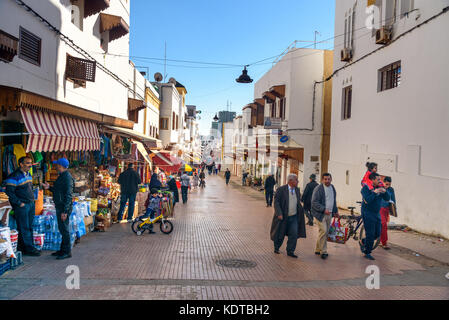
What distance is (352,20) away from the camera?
57.9 ft

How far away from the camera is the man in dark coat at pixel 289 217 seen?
852 centimetres

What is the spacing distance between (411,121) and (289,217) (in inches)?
255

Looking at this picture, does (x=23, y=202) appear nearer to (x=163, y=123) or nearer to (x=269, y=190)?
(x=269, y=190)

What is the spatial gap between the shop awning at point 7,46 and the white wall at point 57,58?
553 millimetres

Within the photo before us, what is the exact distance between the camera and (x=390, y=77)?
571 inches

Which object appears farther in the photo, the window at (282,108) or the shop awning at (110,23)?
the window at (282,108)

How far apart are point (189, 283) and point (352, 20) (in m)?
15.3

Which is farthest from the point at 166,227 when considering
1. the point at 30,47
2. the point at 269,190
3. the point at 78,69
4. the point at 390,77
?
the point at 390,77

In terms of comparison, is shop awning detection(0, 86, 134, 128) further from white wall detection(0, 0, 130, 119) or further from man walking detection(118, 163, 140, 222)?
man walking detection(118, 163, 140, 222)

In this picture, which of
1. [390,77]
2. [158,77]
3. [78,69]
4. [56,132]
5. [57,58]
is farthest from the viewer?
[158,77]

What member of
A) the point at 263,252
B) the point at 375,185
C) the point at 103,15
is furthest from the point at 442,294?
the point at 103,15

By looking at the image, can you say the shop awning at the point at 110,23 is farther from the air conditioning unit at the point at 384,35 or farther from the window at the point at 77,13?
the air conditioning unit at the point at 384,35

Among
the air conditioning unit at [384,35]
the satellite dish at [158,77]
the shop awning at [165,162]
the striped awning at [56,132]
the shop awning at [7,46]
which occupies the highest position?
the satellite dish at [158,77]

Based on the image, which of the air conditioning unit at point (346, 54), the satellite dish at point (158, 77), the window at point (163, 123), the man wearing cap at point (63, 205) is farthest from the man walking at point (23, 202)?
the satellite dish at point (158, 77)
